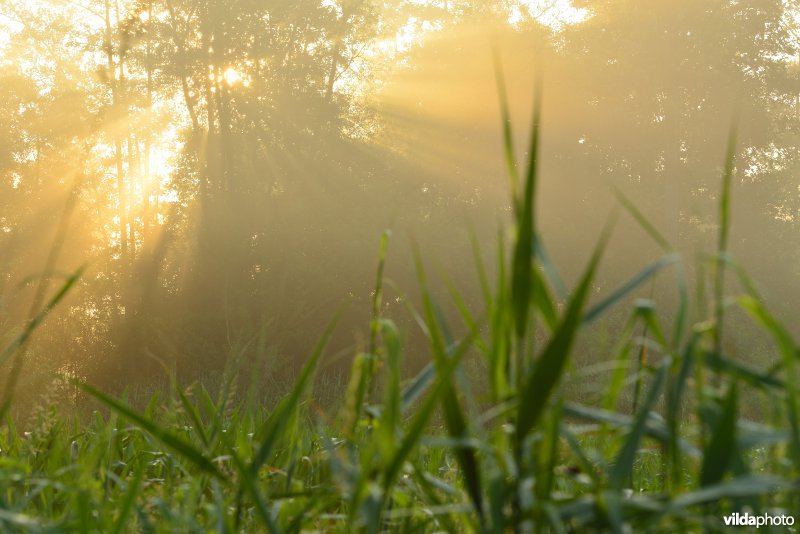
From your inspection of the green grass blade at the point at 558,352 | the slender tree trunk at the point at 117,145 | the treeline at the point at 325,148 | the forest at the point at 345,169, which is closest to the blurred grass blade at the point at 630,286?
the green grass blade at the point at 558,352

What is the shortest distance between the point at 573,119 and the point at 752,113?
13.3 ft

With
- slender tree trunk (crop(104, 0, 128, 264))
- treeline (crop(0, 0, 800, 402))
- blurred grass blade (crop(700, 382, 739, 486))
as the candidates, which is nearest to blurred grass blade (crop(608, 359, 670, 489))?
blurred grass blade (crop(700, 382, 739, 486))

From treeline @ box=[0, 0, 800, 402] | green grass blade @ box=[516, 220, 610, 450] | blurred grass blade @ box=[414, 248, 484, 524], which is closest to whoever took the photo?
green grass blade @ box=[516, 220, 610, 450]

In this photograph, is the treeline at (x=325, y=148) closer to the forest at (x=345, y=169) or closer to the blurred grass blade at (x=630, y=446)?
the forest at (x=345, y=169)

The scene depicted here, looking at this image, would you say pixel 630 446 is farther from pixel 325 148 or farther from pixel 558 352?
pixel 325 148

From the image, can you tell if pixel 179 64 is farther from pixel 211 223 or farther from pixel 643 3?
pixel 643 3

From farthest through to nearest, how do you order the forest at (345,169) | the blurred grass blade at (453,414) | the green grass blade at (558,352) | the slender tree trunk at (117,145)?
the slender tree trunk at (117,145) < the forest at (345,169) < the blurred grass blade at (453,414) < the green grass blade at (558,352)

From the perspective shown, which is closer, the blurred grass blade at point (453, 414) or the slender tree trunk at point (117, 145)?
the blurred grass blade at point (453, 414)

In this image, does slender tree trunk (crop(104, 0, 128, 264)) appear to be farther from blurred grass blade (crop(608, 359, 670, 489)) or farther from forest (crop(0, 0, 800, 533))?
blurred grass blade (crop(608, 359, 670, 489))

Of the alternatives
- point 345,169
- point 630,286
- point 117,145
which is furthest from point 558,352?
point 117,145

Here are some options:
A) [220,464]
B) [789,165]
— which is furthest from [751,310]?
[789,165]

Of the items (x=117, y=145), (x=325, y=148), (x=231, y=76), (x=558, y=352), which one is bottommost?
(x=558, y=352)

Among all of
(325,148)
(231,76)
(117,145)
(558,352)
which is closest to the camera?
(558,352)

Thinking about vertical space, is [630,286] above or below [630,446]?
above
